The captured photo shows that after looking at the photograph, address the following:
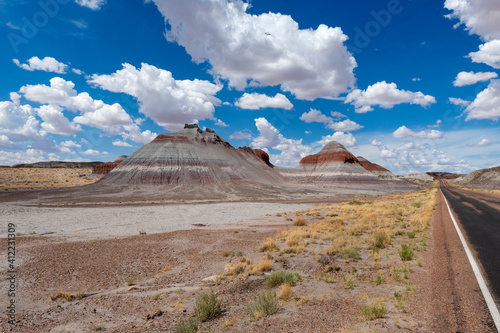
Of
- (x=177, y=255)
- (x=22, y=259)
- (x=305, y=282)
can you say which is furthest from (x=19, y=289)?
(x=305, y=282)

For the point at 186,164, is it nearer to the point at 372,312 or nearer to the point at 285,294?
the point at 285,294

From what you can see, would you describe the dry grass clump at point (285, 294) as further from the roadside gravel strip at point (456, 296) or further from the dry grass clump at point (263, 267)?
the roadside gravel strip at point (456, 296)

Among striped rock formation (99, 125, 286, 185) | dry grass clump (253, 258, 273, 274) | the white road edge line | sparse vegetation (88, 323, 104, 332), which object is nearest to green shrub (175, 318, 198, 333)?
sparse vegetation (88, 323, 104, 332)

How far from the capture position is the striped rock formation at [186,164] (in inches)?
3423

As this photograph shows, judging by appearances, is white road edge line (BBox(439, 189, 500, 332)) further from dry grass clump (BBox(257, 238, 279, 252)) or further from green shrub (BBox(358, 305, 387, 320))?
dry grass clump (BBox(257, 238, 279, 252))

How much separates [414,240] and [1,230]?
93.6 feet

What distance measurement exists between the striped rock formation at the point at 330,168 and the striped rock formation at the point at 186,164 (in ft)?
111

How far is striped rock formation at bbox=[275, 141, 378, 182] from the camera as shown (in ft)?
433

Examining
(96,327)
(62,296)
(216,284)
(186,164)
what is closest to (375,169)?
(186,164)

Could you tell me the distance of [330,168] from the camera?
141 metres

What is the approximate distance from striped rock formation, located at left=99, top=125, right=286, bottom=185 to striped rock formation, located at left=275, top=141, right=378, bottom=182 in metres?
33.9

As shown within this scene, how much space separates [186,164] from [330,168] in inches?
3199

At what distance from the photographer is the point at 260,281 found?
8.45m

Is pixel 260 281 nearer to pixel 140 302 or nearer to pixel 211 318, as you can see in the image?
pixel 211 318
